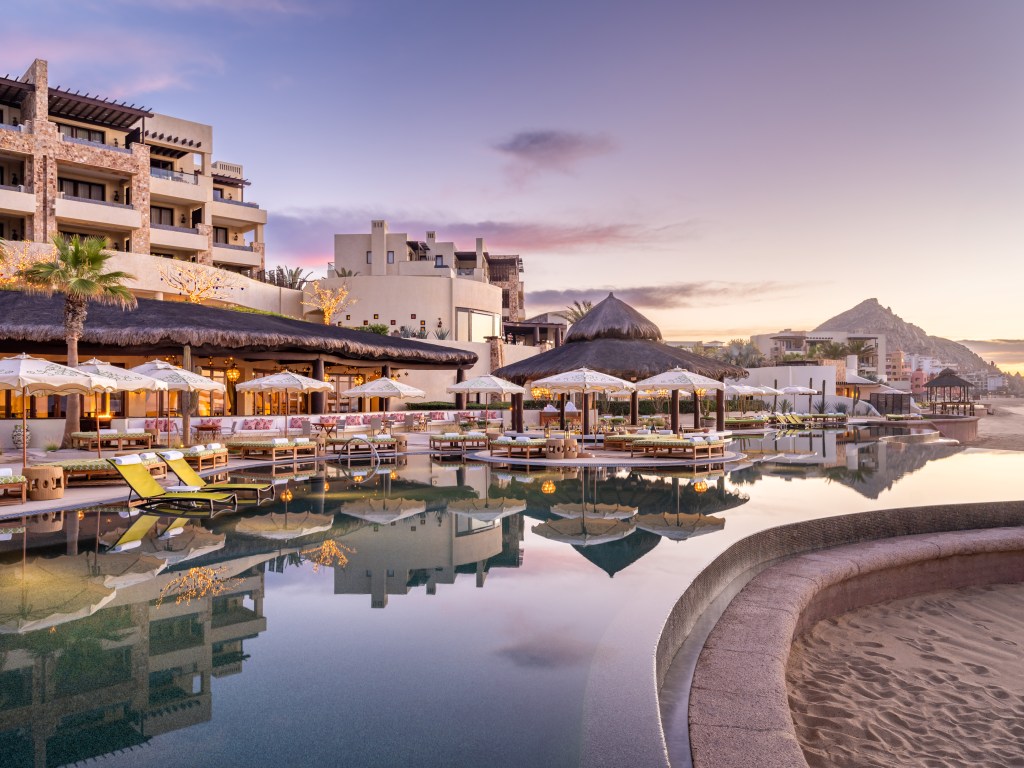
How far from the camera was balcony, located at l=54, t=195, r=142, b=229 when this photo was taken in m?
35.7

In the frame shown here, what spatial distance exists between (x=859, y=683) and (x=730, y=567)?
65.2 inches

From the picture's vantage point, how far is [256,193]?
209ft

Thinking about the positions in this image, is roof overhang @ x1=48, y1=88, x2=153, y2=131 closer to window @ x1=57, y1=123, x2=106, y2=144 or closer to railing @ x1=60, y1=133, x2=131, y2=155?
window @ x1=57, y1=123, x2=106, y2=144

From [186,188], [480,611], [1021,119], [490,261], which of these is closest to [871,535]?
[480,611]

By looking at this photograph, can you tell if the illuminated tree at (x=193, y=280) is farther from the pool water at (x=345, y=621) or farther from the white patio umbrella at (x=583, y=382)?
the pool water at (x=345, y=621)

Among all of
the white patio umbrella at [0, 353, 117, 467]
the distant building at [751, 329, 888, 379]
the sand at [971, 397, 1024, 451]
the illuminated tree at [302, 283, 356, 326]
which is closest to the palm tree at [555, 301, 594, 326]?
the illuminated tree at [302, 283, 356, 326]

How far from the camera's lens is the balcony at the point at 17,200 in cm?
3384

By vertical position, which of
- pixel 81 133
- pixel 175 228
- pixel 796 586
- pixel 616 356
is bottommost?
pixel 796 586

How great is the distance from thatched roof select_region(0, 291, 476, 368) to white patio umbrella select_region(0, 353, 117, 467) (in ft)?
31.4

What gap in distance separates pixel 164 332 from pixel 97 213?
63.3 feet

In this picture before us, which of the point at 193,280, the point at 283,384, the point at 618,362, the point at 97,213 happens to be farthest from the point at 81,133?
the point at 618,362

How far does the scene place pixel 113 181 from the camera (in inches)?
1564

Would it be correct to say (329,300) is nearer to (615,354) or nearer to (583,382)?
(615,354)

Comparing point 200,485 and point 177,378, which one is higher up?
point 177,378
